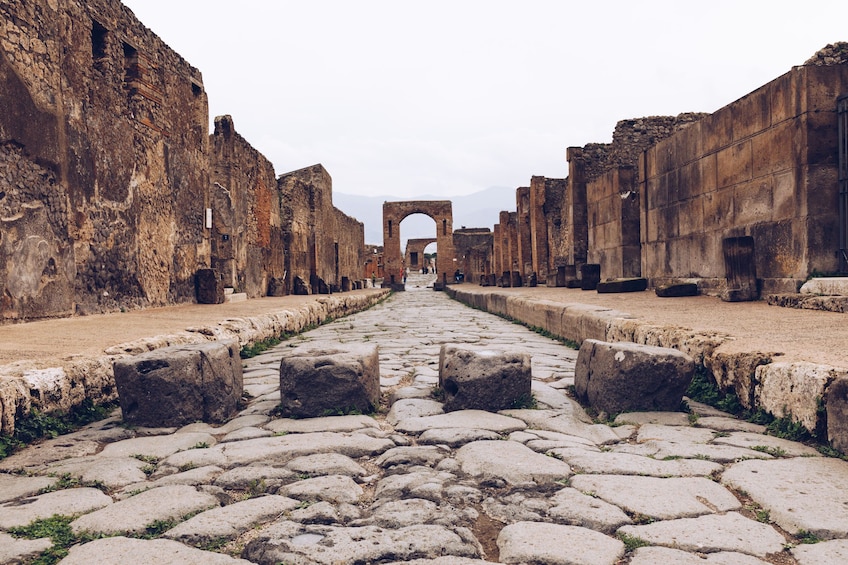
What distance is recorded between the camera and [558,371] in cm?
465

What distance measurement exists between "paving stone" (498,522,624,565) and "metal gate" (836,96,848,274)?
19.9 feet

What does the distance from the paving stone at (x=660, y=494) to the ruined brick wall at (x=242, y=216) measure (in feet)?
33.3

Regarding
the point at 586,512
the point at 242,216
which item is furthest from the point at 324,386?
the point at 242,216

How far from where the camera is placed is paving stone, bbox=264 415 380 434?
297 centimetres

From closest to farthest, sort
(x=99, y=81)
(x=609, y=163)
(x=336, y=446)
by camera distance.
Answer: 1. (x=336, y=446)
2. (x=99, y=81)
3. (x=609, y=163)

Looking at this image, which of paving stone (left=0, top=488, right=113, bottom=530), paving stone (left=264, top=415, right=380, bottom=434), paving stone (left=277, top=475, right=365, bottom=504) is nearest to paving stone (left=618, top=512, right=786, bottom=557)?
paving stone (left=277, top=475, right=365, bottom=504)

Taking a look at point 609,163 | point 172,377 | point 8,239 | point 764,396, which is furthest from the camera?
point 609,163

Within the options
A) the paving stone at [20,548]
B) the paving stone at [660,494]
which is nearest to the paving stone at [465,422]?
the paving stone at [660,494]

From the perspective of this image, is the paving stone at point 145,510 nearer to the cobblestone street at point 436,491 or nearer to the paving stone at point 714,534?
the cobblestone street at point 436,491

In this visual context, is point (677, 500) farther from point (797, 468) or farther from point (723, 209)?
point (723, 209)

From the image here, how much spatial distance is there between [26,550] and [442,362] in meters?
2.37

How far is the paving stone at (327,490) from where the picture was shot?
205 centimetres

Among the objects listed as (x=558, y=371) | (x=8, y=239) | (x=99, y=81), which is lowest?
(x=558, y=371)

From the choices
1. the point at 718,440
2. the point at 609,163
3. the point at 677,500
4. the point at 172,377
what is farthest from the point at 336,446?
the point at 609,163
